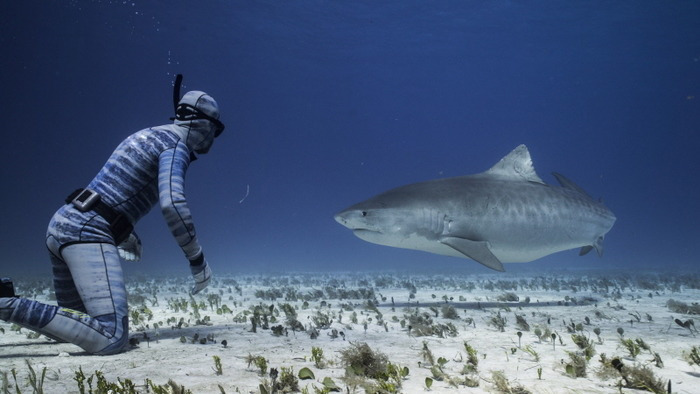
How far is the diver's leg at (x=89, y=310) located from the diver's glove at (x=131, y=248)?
0.93 m

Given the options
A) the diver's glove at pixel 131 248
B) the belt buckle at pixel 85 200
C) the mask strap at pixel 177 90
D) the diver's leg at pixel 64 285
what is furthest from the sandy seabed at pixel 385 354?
the mask strap at pixel 177 90

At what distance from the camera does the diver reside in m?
3.46

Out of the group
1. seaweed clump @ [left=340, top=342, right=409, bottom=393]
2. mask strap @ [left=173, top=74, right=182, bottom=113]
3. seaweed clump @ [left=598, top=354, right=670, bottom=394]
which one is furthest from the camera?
mask strap @ [left=173, top=74, right=182, bottom=113]

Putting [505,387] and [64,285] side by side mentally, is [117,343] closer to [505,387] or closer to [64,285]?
[64,285]

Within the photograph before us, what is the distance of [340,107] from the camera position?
404ft

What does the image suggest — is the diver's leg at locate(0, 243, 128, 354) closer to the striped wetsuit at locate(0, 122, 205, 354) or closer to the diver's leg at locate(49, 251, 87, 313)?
the striped wetsuit at locate(0, 122, 205, 354)

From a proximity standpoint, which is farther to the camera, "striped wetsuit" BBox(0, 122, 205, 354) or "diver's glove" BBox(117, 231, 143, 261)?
"diver's glove" BBox(117, 231, 143, 261)

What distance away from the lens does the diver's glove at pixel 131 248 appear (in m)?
4.78

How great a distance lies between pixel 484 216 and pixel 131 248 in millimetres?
6079

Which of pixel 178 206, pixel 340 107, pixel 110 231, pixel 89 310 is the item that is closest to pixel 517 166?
pixel 178 206

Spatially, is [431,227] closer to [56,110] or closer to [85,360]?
[85,360]

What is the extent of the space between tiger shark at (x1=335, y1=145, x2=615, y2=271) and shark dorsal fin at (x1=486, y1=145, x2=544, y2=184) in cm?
2

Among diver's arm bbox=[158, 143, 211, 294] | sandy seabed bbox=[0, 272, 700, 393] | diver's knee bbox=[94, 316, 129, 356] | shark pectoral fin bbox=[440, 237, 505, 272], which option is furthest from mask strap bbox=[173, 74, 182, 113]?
shark pectoral fin bbox=[440, 237, 505, 272]

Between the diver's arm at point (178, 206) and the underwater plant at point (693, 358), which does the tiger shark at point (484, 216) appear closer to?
the underwater plant at point (693, 358)
